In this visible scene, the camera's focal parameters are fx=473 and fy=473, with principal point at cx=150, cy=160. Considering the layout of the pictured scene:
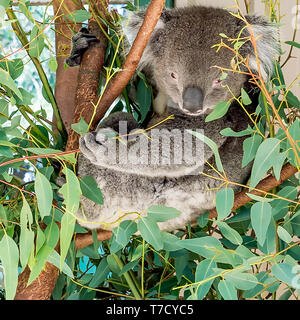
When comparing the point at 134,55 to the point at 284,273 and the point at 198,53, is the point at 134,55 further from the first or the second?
the point at 284,273

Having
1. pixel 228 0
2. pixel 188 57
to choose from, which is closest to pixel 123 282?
pixel 188 57

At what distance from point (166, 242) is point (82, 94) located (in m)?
0.58

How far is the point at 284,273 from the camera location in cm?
98

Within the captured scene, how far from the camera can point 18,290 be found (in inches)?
58.0

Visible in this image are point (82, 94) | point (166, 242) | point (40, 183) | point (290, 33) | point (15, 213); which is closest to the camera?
point (40, 183)

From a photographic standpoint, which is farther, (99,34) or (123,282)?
(123,282)

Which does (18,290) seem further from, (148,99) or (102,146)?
(148,99)

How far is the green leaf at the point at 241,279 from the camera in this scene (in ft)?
3.36

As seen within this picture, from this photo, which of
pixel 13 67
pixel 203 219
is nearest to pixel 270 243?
pixel 203 219

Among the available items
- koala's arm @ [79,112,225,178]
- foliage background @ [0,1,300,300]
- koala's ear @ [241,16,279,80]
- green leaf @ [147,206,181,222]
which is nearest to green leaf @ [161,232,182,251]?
foliage background @ [0,1,300,300]

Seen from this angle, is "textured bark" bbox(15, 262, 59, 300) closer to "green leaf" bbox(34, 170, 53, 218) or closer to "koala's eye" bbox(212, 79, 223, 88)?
"green leaf" bbox(34, 170, 53, 218)

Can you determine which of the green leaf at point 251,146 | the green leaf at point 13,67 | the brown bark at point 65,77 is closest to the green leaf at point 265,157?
the green leaf at point 251,146

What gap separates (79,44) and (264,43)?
25.2 inches

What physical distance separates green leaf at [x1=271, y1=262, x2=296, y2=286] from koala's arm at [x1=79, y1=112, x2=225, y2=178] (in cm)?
59
